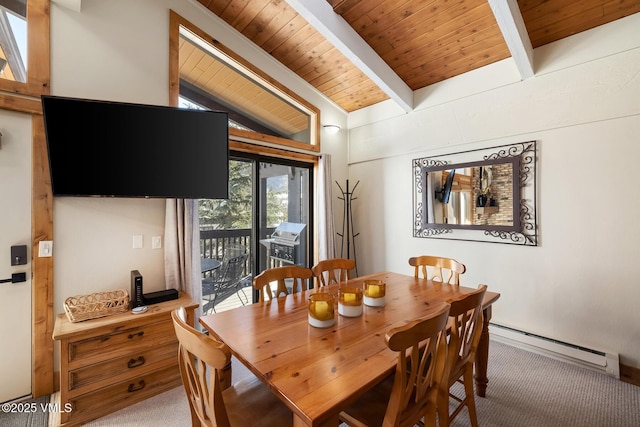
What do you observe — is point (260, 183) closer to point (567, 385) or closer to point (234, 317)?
point (234, 317)

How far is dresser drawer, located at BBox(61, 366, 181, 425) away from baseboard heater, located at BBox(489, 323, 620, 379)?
3.00m

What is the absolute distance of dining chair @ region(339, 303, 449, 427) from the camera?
106 cm

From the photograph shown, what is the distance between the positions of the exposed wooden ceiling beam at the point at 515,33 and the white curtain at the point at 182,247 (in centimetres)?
306

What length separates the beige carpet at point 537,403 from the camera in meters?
1.88

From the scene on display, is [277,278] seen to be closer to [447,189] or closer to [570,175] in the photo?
[447,189]

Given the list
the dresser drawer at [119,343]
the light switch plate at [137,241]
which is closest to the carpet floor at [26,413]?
the dresser drawer at [119,343]

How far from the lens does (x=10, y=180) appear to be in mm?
2014

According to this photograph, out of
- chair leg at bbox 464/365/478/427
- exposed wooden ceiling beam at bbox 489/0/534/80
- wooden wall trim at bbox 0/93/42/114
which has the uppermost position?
exposed wooden ceiling beam at bbox 489/0/534/80

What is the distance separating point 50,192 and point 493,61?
13.9ft

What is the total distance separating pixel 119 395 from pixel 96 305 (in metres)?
0.67

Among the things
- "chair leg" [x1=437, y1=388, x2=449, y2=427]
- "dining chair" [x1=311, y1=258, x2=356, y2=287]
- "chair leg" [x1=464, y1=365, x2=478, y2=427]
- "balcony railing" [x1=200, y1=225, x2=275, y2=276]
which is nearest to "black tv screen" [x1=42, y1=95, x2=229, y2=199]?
"balcony railing" [x1=200, y1=225, x2=275, y2=276]

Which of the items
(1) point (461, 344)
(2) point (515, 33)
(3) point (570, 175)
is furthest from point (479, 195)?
(1) point (461, 344)

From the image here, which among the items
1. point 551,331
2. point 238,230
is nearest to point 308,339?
point 238,230

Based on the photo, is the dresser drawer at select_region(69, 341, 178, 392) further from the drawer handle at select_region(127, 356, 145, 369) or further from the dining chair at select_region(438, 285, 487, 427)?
the dining chair at select_region(438, 285, 487, 427)
